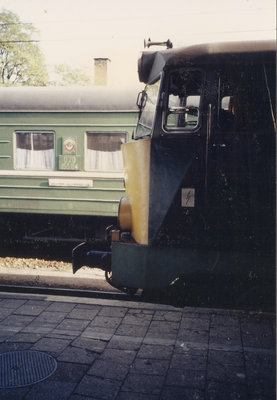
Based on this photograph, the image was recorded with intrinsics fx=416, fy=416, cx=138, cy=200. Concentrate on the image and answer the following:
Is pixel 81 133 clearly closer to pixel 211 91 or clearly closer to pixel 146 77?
pixel 146 77

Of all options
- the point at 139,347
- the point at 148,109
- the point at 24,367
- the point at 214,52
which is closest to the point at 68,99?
the point at 148,109

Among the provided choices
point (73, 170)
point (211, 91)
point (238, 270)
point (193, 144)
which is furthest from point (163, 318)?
point (73, 170)

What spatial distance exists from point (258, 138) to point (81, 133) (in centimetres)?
521

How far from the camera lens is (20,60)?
73.7 feet

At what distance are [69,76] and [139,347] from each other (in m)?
24.7

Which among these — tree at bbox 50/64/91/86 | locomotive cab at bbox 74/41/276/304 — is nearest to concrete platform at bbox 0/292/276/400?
locomotive cab at bbox 74/41/276/304

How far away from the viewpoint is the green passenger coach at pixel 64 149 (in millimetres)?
8031

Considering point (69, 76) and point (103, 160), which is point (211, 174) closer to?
point (103, 160)

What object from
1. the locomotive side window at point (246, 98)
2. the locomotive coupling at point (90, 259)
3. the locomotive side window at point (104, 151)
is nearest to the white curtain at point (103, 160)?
the locomotive side window at point (104, 151)

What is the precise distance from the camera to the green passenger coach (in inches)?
316

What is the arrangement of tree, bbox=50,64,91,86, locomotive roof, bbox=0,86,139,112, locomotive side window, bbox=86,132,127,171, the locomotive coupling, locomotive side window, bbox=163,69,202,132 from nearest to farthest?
1. locomotive side window, bbox=163,69,202,132
2. the locomotive coupling
3. locomotive roof, bbox=0,86,139,112
4. locomotive side window, bbox=86,132,127,171
5. tree, bbox=50,64,91,86

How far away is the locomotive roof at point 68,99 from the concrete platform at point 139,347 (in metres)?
4.13

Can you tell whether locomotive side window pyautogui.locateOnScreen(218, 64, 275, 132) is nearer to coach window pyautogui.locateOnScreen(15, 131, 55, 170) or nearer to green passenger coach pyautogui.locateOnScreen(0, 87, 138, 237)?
green passenger coach pyautogui.locateOnScreen(0, 87, 138, 237)

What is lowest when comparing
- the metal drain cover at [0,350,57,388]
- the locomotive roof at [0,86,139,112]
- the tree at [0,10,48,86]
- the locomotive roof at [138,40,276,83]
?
the metal drain cover at [0,350,57,388]
